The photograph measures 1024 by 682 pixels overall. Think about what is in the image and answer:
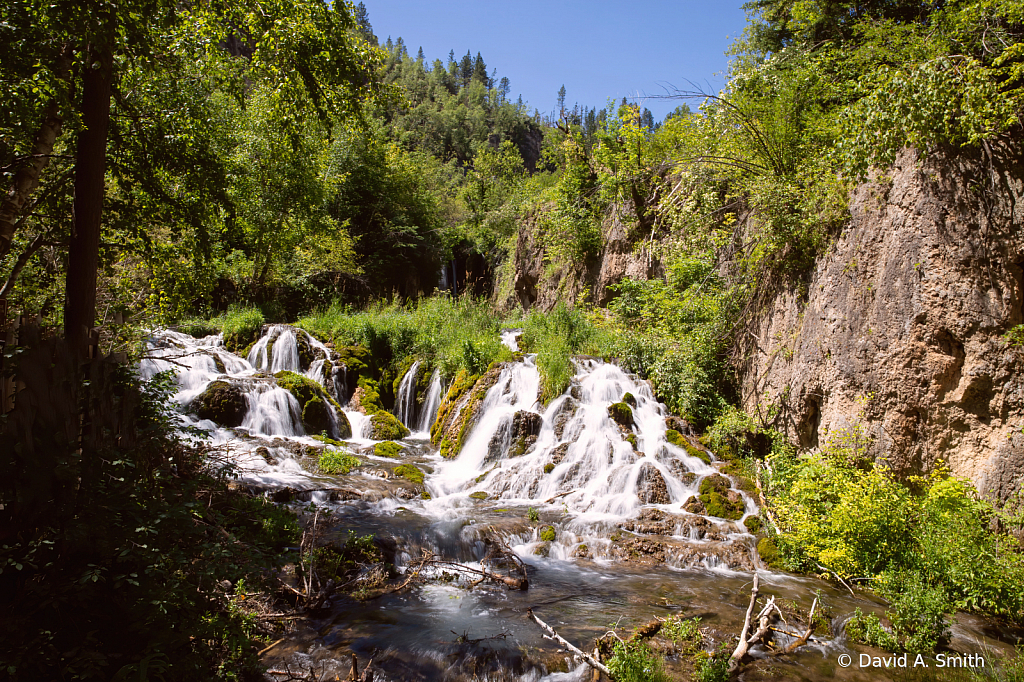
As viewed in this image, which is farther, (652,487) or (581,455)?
(581,455)

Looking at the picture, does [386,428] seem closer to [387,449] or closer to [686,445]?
[387,449]

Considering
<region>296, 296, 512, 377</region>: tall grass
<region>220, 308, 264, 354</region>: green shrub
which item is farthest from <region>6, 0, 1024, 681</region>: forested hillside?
<region>220, 308, 264, 354</region>: green shrub

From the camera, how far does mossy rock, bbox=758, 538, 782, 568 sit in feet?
23.2

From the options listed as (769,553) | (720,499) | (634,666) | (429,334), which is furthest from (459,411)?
(634,666)

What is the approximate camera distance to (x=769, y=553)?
7219 millimetres

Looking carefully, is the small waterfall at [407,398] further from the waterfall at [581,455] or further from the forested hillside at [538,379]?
the waterfall at [581,455]

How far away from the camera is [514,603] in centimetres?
592

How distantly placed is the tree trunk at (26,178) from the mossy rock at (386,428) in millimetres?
8912

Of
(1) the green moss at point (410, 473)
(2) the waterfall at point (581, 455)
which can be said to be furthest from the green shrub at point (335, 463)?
(2) the waterfall at point (581, 455)

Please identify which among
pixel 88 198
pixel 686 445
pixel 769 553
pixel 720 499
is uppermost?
pixel 88 198

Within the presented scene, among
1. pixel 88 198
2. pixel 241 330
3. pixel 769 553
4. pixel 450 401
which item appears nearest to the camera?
pixel 88 198

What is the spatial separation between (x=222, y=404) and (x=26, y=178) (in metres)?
7.58

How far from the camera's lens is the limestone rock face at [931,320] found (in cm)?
641

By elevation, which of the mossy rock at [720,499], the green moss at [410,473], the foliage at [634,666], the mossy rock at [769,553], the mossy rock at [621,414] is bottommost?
the foliage at [634,666]
